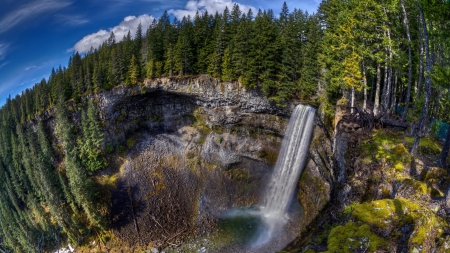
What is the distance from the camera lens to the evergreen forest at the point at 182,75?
25.9m

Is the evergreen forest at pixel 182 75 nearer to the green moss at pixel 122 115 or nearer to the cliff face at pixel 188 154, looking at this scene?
the cliff face at pixel 188 154

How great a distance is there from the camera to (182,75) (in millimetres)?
41469

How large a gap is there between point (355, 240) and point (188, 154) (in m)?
34.5

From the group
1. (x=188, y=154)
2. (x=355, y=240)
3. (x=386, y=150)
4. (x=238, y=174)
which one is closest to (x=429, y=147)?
(x=386, y=150)

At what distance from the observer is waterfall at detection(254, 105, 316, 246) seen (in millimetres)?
30828

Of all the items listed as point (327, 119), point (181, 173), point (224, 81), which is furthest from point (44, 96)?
point (327, 119)

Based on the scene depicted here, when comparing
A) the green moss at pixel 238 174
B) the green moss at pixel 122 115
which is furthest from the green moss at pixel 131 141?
the green moss at pixel 238 174

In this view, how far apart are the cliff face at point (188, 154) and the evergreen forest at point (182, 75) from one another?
2.25 m

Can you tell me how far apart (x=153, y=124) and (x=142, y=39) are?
19.0m

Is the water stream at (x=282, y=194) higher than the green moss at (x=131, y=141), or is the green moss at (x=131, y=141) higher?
the green moss at (x=131, y=141)

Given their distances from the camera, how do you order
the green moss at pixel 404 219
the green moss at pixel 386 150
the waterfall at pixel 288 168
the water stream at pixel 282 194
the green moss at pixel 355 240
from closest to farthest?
the green moss at pixel 355 240
the green moss at pixel 404 219
the green moss at pixel 386 150
the water stream at pixel 282 194
the waterfall at pixel 288 168

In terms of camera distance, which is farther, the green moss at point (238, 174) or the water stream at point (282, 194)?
the green moss at point (238, 174)

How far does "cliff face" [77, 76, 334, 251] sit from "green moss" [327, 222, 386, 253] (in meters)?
21.4

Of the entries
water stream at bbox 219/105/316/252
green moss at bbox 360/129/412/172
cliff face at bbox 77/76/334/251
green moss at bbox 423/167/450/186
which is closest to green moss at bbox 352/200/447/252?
green moss at bbox 423/167/450/186
